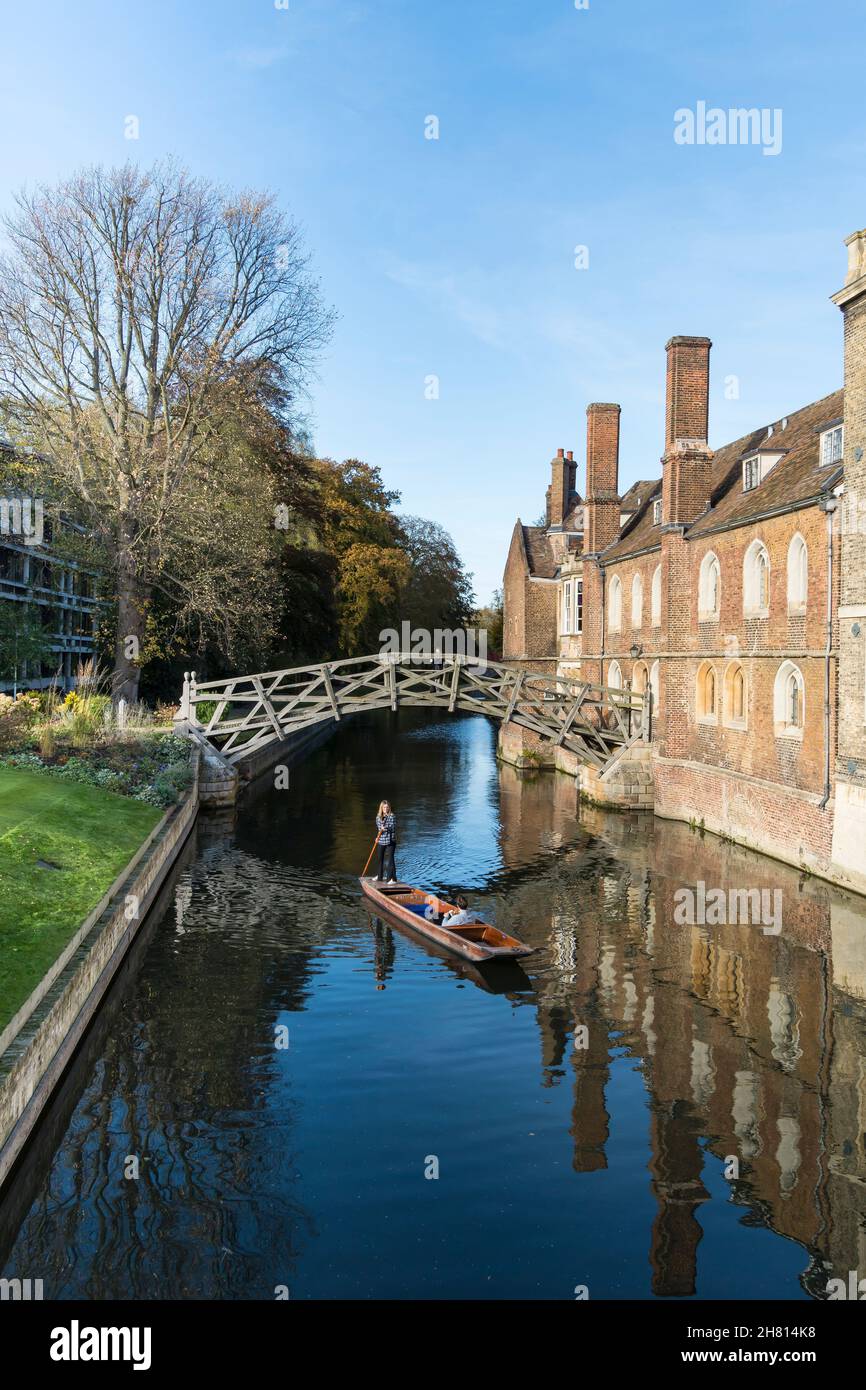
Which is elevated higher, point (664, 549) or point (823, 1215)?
point (664, 549)

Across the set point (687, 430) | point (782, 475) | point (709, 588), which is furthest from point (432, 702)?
point (782, 475)

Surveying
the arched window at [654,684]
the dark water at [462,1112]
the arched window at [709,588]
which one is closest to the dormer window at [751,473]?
the arched window at [709,588]

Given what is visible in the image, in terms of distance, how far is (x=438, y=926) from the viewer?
14656 millimetres

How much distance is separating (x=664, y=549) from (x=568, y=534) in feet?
44.6

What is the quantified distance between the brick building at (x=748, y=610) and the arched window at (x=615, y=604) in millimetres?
65

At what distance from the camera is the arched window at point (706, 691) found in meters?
24.5

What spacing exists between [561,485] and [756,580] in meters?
19.8

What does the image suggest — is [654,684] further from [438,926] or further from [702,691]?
[438,926]

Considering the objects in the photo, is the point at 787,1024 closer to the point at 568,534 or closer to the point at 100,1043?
the point at 100,1043

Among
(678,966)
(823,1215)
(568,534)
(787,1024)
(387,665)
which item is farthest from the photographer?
(568,534)

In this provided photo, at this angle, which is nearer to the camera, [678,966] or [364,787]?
[678,966]

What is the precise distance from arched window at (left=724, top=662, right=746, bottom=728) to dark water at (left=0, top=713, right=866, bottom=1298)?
5.55 m
